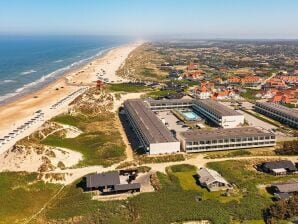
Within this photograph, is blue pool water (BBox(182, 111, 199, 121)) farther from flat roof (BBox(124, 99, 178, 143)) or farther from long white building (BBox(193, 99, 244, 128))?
flat roof (BBox(124, 99, 178, 143))

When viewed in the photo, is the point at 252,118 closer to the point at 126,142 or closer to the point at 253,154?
the point at 253,154

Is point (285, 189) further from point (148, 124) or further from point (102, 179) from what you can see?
point (148, 124)

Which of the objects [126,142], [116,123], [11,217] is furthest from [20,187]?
[116,123]

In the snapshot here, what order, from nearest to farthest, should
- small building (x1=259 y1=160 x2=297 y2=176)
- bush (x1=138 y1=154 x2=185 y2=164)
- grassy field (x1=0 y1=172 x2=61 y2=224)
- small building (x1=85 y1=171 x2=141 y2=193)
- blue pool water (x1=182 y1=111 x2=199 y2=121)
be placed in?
1. grassy field (x1=0 y1=172 x2=61 y2=224)
2. small building (x1=85 y1=171 x2=141 y2=193)
3. small building (x1=259 y1=160 x2=297 y2=176)
4. bush (x1=138 y1=154 x2=185 y2=164)
5. blue pool water (x1=182 y1=111 x2=199 y2=121)

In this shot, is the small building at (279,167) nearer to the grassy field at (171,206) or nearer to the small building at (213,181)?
the grassy field at (171,206)

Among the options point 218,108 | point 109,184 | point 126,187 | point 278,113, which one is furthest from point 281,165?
point 278,113

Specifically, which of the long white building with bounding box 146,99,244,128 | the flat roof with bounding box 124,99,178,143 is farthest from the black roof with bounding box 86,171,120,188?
the long white building with bounding box 146,99,244,128
